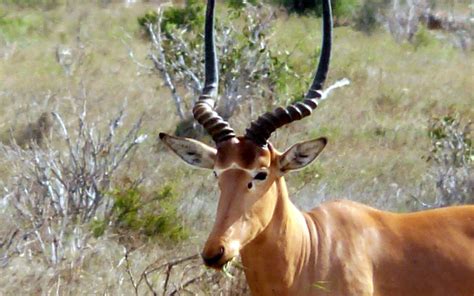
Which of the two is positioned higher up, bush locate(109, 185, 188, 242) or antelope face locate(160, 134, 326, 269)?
antelope face locate(160, 134, 326, 269)

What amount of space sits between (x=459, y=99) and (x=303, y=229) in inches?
593

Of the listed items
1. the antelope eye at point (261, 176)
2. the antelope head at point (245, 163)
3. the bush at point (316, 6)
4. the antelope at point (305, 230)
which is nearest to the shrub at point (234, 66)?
the antelope at point (305, 230)

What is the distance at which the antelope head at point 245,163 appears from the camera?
662cm

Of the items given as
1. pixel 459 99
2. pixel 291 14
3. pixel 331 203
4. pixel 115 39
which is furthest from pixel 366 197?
pixel 291 14

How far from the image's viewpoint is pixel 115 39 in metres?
28.3

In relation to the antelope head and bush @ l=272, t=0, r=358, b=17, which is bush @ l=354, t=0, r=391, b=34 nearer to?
bush @ l=272, t=0, r=358, b=17

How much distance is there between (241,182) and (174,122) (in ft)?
40.4

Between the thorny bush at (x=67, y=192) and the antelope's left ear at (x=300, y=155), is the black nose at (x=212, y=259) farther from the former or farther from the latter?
the thorny bush at (x=67, y=192)

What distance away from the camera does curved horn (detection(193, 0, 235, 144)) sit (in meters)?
7.10

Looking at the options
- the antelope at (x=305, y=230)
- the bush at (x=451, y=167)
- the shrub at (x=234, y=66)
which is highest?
the antelope at (x=305, y=230)

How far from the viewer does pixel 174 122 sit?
62.5 feet

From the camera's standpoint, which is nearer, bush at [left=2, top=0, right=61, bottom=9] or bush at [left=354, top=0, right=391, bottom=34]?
bush at [left=354, top=0, right=391, bottom=34]

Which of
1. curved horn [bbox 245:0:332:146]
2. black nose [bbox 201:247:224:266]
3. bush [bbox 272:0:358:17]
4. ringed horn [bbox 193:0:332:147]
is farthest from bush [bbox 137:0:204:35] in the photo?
black nose [bbox 201:247:224:266]

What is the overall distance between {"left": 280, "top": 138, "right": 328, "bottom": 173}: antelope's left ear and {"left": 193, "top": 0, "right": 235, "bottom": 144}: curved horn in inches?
13.9
